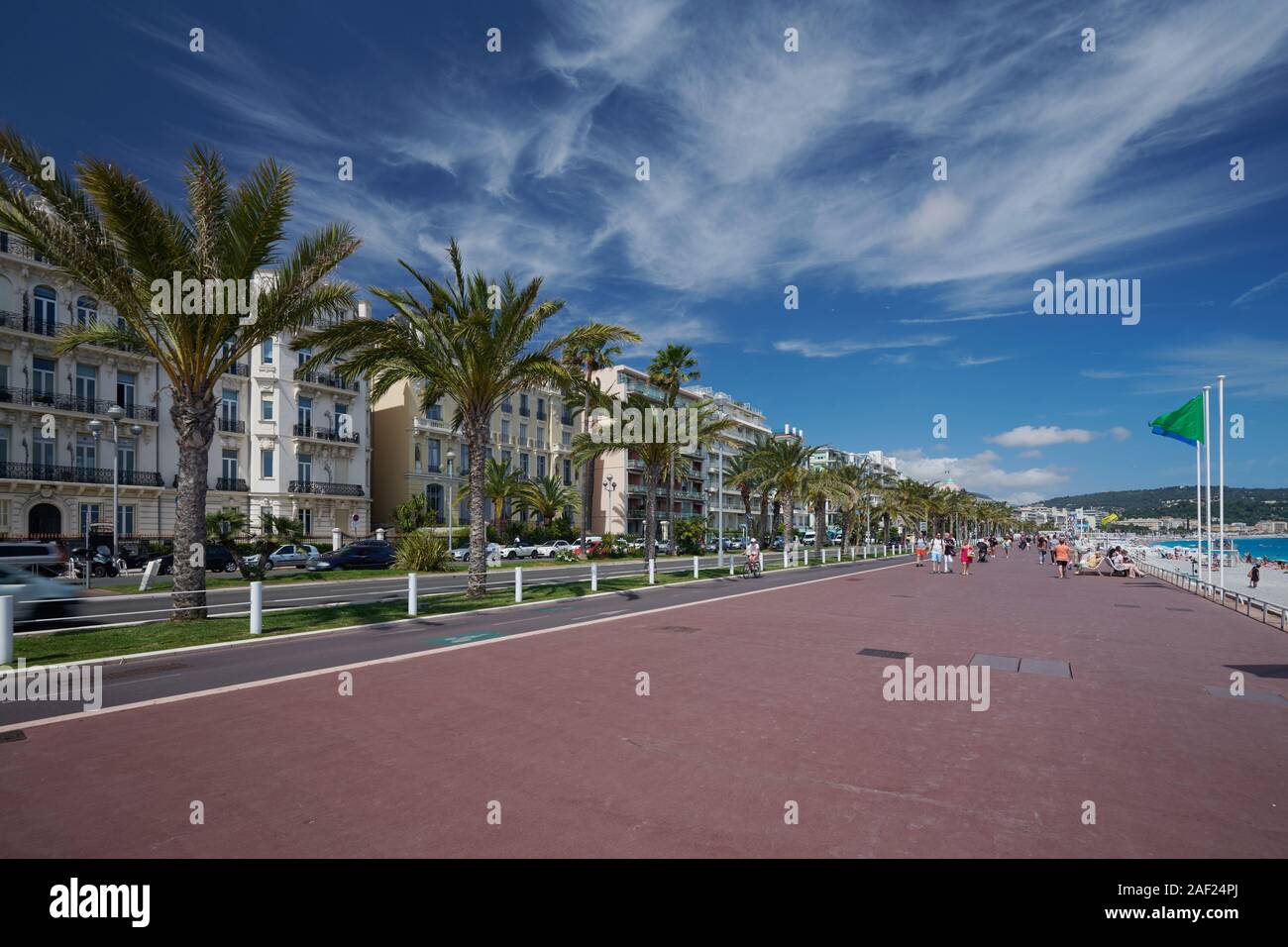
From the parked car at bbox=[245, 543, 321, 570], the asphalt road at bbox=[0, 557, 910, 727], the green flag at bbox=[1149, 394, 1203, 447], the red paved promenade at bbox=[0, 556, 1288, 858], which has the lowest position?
the parked car at bbox=[245, 543, 321, 570]

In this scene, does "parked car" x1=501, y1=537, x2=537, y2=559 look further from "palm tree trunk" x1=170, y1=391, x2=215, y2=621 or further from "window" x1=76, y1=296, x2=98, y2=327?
"palm tree trunk" x1=170, y1=391, x2=215, y2=621

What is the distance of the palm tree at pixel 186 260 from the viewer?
11.7 metres

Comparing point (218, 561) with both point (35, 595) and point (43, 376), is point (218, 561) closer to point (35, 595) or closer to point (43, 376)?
point (43, 376)

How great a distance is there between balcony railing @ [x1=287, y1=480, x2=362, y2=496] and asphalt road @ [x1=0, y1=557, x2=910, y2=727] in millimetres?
28243

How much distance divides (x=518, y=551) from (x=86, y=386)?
24.7 m

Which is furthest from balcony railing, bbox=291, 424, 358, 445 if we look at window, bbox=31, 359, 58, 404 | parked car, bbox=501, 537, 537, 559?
parked car, bbox=501, 537, 537, 559

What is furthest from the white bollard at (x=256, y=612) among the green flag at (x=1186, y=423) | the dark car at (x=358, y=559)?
the green flag at (x=1186, y=423)

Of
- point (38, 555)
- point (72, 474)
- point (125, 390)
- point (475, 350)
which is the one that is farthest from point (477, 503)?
point (125, 390)

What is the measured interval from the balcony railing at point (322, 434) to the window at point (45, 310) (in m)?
12.8

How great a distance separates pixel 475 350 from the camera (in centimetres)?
1717

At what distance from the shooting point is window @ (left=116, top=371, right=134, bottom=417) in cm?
3675

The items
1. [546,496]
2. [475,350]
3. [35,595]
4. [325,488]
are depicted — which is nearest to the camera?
[35,595]
